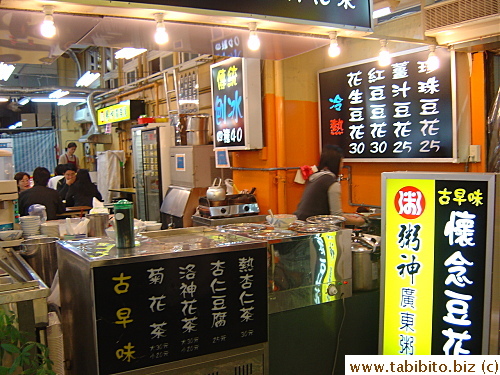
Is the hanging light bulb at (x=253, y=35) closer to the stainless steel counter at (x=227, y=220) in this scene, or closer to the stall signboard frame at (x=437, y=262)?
the stall signboard frame at (x=437, y=262)

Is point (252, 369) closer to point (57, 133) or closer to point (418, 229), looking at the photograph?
point (418, 229)

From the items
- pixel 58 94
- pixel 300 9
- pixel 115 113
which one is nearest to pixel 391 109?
pixel 300 9

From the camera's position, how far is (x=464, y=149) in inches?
187

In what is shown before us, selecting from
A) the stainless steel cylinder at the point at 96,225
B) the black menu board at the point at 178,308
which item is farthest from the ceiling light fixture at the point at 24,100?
the black menu board at the point at 178,308

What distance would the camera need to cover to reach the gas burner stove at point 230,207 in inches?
228

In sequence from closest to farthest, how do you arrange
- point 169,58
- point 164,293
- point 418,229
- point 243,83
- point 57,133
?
1. point 164,293
2. point 418,229
3. point 243,83
4. point 169,58
5. point 57,133

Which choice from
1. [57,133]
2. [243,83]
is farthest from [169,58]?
[57,133]

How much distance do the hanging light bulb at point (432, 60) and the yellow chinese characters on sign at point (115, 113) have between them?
7221 millimetres

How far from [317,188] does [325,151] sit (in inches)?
15.8

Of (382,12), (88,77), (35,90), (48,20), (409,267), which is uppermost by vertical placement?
(88,77)

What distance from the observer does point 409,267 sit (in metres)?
2.97

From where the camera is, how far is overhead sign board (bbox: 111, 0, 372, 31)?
2658 mm

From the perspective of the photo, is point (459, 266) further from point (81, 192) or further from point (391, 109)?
point (81, 192)

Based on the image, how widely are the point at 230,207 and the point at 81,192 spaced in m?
3.43
